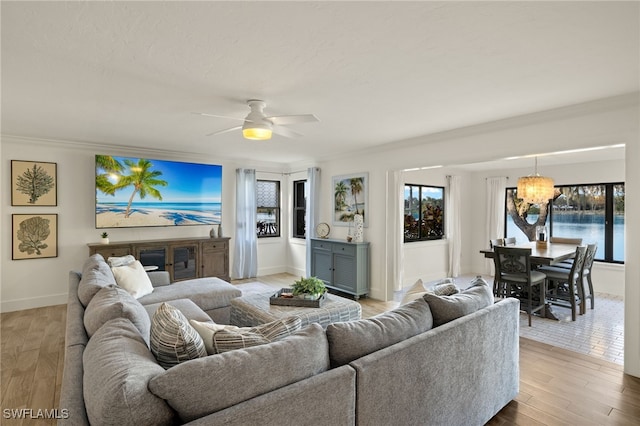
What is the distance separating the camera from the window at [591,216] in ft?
18.7

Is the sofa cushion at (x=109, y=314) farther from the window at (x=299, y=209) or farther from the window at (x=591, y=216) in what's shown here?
the window at (x=591, y=216)

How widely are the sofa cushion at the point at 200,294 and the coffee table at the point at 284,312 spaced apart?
445mm

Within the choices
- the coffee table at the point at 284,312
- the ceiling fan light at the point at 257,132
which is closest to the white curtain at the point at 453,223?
the coffee table at the point at 284,312

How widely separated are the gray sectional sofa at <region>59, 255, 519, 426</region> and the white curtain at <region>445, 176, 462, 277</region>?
4.66m

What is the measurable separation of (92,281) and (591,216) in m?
7.35

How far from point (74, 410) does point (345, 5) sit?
6.59 feet

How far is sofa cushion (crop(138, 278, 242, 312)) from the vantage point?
3468 millimetres

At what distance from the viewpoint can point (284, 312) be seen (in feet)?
9.79

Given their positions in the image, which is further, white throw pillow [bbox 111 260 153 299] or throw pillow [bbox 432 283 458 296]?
white throw pillow [bbox 111 260 153 299]

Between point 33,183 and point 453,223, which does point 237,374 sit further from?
point 453,223

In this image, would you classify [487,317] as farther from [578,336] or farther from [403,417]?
[578,336]

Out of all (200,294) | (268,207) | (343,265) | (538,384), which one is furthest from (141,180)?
(538,384)

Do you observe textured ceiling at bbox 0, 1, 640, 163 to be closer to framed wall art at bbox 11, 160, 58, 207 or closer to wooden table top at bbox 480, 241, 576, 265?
framed wall art at bbox 11, 160, 58, 207

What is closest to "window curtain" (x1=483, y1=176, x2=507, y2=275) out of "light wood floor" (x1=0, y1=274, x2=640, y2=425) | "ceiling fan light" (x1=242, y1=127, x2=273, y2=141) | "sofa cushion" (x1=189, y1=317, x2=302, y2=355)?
"light wood floor" (x1=0, y1=274, x2=640, y2=425)
